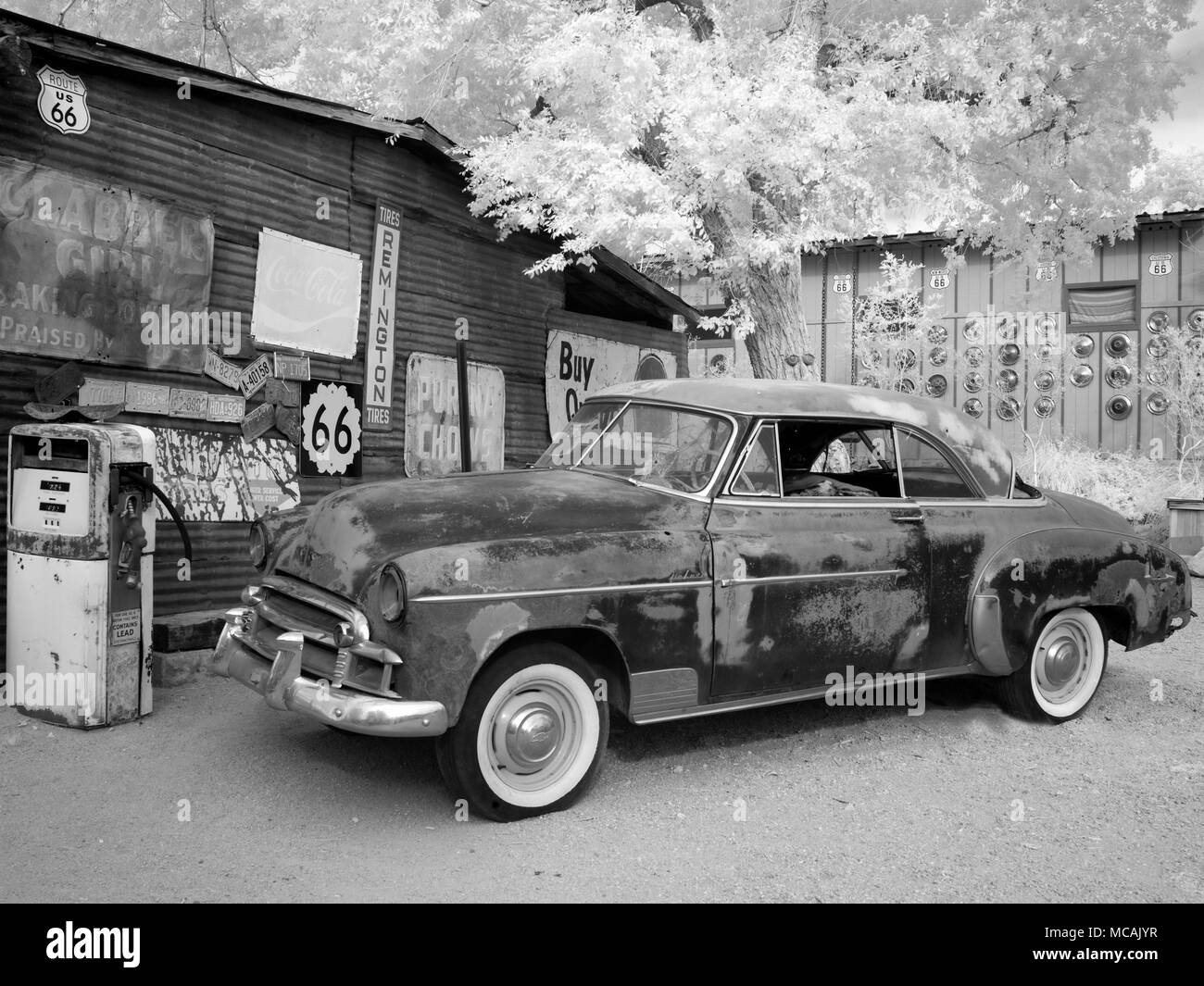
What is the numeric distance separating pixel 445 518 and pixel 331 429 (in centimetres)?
422

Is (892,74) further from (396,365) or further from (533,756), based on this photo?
(533,756)

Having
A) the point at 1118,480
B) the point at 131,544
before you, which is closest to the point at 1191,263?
the point at 1118,480

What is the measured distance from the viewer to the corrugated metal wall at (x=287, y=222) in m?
6.34

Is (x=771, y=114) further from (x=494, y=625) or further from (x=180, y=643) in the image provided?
(x=494, y=625)

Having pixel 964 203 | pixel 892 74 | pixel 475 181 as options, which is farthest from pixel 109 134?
pixel 964 203

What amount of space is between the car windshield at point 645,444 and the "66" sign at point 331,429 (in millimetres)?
3067

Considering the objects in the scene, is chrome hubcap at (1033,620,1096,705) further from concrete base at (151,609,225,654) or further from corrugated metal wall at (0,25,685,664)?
corrugated metal wall at (0,25,685,664)

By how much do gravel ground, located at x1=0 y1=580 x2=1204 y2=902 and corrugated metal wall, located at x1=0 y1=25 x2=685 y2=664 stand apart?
7.06 feet

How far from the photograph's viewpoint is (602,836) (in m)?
3.84

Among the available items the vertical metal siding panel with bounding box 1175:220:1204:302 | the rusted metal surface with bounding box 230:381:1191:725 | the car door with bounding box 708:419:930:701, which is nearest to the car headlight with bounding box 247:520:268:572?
the rusted metal surface with bounding box 230:381:1191:725

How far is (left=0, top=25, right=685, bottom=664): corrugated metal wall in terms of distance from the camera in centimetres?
634

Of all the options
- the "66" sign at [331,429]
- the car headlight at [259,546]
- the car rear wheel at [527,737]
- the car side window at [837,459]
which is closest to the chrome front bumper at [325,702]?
the car rear wheel at [527,737]

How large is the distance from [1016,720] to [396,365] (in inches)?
219

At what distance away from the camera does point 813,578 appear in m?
4.64
